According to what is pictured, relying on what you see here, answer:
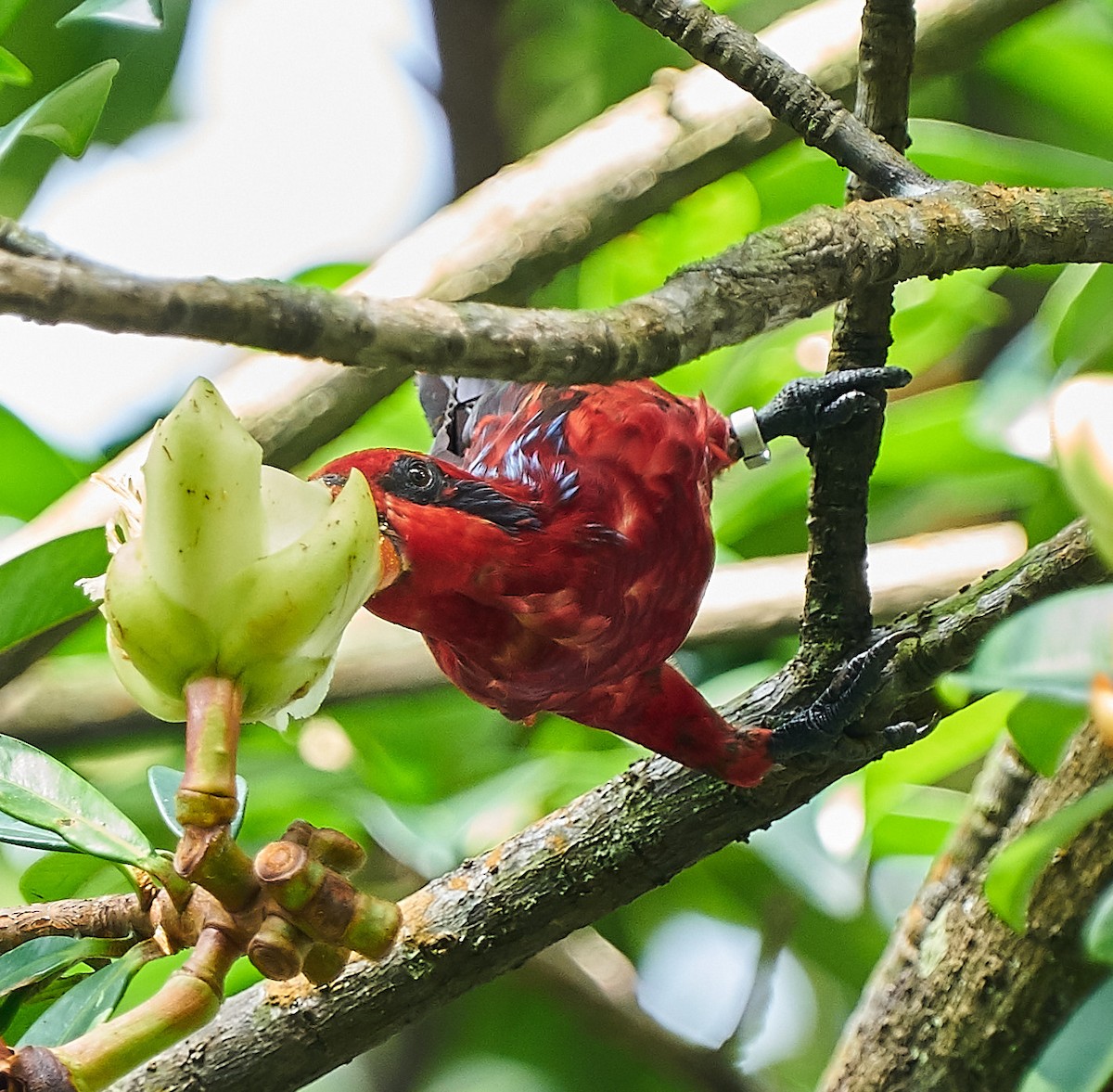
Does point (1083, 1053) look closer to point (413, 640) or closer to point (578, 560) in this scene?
point (578, 560)

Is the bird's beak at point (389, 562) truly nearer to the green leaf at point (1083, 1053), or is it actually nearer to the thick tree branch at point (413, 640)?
the green leaf at point (1083, 1053)

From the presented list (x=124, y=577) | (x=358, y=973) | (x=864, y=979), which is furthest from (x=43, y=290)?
(x=864, y=979)

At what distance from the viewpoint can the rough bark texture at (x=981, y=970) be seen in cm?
85

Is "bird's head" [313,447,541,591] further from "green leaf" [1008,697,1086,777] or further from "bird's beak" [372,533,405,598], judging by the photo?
"green leaf" [1008,697,1086,777]

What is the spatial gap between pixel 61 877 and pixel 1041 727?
583 mm

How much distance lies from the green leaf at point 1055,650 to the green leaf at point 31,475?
1291 millimetres

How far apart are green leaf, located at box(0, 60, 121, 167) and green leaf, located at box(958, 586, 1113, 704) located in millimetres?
517

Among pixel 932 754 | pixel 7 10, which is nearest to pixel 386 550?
pixel 7 10

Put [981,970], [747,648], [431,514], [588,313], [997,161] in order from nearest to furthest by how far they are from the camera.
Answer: [588,313]
[431,514]
[981,970]
[997,161]
[747,648]

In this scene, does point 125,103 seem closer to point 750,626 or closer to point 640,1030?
point 750,626

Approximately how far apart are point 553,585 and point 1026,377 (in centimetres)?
79

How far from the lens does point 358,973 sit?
2.58 ft

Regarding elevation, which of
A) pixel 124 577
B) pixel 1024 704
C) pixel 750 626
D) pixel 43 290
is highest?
pixel 43 290

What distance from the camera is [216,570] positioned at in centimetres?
41
